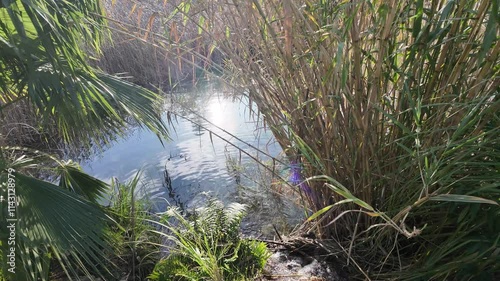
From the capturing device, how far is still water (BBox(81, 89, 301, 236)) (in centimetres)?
236

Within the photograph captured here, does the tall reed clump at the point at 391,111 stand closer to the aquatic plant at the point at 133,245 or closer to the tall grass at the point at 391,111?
the tall grass at the point at 391,111

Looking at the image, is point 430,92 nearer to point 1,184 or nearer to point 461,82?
point 461,82

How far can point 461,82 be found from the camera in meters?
1.03

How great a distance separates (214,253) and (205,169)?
1853mm

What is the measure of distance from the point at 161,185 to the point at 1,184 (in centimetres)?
186

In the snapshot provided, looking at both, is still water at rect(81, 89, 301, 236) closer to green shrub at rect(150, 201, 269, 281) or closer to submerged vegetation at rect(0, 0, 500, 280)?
green shrub at rect(150, 201, 269, 281)

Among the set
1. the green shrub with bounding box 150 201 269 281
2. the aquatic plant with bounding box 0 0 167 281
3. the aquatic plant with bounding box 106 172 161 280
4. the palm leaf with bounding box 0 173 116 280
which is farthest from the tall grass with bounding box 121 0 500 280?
the aquatic plant with bounding box 106 172 161 280

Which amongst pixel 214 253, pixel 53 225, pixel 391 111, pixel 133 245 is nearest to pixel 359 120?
pixel 391 111

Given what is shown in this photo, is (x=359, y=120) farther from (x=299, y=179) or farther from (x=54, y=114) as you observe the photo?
(x=54, y=114)

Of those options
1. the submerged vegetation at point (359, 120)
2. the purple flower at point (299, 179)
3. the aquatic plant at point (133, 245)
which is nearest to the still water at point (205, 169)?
the aquatic plant at point (133, 245)

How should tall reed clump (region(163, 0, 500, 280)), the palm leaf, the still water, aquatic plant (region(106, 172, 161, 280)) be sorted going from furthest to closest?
the still water < aquatic plant (region(106, 172, 161, 280)) < the palm leaf < tall reed clump (region(163, 0, 500, 280))

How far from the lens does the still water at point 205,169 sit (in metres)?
2.36

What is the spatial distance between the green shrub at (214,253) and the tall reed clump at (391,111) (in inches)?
12.6

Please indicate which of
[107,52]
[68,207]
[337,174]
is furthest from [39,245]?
[107,52]
